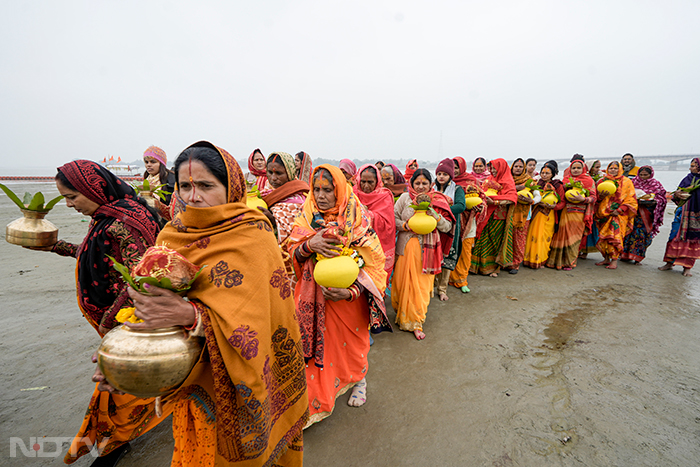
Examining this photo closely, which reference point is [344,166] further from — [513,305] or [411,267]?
[513,305]

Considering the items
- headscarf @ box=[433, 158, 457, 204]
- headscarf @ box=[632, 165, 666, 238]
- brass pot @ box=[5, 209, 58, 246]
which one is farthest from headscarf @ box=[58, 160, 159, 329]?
headscarf @ box=[632, 165, 666, 238]

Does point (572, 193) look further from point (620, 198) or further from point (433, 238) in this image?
point (433, 238)

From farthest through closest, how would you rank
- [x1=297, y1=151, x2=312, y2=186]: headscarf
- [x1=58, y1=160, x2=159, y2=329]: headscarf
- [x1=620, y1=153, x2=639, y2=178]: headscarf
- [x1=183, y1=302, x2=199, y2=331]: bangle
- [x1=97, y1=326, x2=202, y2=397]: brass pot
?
[x1=620, y1=153, x2=639, y2=178]: headscarf → [x1=297, y1=151, x2=312, y2=186]: headscarf → [x1=58, y1=160, x2=159, y2=329]: headscarf → [x1=183, y1=302, x2=199, y2=331]: bangle → [x1=97, y1=326, x2=202, y2=397]: brass pot

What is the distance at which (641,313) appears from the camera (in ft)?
16.5

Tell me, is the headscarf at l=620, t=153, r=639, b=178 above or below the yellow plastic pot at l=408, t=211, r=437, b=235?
above

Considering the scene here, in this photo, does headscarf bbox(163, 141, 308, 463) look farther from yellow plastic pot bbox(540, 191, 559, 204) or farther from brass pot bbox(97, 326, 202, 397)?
yellow plastic pot bbox(540, 191, 559, 204)

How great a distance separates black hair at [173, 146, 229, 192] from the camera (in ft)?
4.55

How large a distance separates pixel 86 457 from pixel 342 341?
2401 millimetres

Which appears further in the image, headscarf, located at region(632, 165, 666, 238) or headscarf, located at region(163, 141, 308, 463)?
headscarf, located at region(632, 165, 666, 238)

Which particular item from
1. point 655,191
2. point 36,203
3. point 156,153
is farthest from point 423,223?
point 655,191

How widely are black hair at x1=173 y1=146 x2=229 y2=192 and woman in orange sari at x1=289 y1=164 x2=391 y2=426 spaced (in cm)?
108

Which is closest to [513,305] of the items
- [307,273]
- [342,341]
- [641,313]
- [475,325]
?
[475,325]

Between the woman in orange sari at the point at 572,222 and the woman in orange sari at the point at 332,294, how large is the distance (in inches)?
278

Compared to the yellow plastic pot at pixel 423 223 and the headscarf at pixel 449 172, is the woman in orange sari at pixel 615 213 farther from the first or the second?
the yellow plastic pot at pixel 423 223
